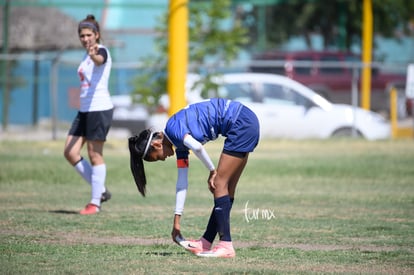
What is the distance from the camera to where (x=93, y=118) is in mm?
11078

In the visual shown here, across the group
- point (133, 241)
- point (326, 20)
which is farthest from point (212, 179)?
point (326, 20)

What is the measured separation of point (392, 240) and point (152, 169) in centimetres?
797

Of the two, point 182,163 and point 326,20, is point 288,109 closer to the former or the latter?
point 326,20

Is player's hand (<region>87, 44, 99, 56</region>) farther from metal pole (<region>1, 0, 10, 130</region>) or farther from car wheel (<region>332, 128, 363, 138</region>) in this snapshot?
metal pole (<region>1, 0, 10, 130</region>)

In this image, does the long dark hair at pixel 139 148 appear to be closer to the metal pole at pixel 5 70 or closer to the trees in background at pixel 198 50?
the trees in background at pixel 198 50

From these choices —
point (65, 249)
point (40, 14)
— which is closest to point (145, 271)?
point (65, 249)

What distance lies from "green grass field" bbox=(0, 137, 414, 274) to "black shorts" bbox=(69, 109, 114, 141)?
3.27 ft

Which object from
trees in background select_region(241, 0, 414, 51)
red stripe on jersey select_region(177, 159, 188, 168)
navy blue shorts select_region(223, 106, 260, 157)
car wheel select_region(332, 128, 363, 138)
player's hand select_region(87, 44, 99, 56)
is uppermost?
trees in background select_region(241, 0, 414, 51)

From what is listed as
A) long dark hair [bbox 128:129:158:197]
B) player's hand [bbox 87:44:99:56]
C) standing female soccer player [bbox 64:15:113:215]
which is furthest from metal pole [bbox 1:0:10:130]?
long dark hair [bbox 128:129:158:197]

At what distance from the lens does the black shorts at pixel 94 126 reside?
11055mm

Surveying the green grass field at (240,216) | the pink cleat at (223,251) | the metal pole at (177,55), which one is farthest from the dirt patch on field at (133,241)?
the metal pole at (177,55)

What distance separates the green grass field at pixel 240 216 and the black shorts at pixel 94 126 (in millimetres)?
996

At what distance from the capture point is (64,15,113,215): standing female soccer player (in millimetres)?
11000

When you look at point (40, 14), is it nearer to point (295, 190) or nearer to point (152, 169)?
point (152, 169)
